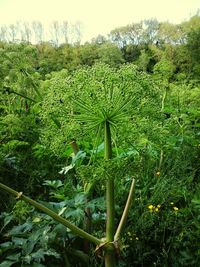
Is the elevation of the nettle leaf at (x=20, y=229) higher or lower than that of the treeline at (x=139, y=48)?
lower

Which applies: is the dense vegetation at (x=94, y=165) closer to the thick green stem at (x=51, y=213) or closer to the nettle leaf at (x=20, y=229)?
the nettle leaf at (x=20, y=229)

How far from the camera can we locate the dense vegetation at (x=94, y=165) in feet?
6.11

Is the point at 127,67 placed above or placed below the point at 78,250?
above

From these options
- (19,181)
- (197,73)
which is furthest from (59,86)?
(197,73)

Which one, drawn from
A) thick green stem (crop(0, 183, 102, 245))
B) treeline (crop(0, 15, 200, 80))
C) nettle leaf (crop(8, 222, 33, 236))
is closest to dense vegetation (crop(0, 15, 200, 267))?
nettle leaf (crop(8, 222, 33, 236))

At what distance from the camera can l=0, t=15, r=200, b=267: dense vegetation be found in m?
1.86

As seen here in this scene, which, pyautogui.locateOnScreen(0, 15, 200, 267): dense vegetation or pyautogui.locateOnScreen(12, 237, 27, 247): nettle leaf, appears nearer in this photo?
pyautogui.locateOnScreen(0, 15, 200, 267): dense vegetation

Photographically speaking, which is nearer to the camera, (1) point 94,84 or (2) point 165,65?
(1) point 94,84

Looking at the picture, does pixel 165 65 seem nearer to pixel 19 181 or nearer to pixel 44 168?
pixel 44 168

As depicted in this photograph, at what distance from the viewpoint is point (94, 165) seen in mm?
1871

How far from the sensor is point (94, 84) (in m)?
1.82

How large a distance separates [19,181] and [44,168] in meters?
0.33

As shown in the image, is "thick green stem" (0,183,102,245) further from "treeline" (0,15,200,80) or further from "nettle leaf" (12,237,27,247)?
"treeline" (0,15,200,80)

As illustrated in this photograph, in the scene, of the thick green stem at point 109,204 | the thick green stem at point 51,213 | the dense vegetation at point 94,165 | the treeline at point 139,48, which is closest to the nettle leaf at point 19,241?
the dense vegetation at point 94,165
